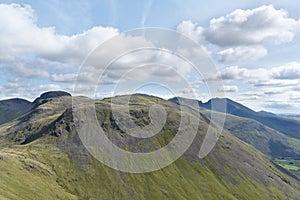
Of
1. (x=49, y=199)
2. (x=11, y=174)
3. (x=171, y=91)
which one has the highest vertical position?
(x=171, y=91)

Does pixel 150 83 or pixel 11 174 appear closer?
pixel 150 83

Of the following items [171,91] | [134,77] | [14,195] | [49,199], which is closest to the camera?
[171,91]

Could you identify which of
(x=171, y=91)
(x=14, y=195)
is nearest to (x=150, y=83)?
(x=171, y=91)

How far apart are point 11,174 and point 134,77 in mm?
145377

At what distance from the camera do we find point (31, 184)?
7726 inches

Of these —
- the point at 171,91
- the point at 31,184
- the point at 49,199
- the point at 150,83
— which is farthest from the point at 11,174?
the point at 171,91

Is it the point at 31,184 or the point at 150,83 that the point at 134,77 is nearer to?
the point at 150,83

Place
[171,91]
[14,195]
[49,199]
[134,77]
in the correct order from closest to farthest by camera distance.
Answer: [171,91]
[134,77]
[14,195]
[49,199]

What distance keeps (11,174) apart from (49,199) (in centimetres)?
3363

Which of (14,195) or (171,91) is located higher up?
(171,91)

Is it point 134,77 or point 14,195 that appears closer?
point 134,77

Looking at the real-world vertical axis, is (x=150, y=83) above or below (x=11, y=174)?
above

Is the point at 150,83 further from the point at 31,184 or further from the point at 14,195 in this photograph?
the point at 31,184

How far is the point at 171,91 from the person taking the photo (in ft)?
297
